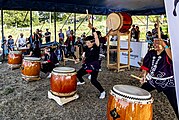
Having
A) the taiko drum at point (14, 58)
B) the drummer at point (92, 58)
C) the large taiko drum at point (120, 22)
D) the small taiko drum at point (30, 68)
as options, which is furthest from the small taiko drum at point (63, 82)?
the taiko drum at point (14, 58)

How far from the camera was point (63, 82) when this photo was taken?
2.94m

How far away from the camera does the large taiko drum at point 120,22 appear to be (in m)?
4.78

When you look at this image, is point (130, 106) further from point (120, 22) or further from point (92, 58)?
point (120, 22)

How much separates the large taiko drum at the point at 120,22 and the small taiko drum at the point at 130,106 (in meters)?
3.15

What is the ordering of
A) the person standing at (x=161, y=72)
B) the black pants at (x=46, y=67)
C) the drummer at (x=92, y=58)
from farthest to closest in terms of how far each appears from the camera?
the black pants at (x=46, y=67)
the drummer at (x=92, y=58)
the person standing at (x=161, y=72)

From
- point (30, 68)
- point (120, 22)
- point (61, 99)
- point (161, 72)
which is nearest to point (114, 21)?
point (120, 22)

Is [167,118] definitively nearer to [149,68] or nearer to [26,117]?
[149,68]

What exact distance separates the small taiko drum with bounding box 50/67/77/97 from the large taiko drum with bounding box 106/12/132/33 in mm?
2270

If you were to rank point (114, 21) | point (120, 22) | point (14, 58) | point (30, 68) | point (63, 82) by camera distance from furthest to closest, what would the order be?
1. point (14, 58)
2. point (114, 21)
3. point (120, 22)
4. point (30, 68)
5. point (63, 82)

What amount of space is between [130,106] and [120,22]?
3273mm

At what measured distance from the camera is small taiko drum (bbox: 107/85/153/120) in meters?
1.78

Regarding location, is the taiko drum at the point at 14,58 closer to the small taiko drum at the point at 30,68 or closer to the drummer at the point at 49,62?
the drummer at the point at 49,62

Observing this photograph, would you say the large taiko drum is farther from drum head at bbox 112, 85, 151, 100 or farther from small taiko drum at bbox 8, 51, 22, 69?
drum head at bbox 112, 85, 151, 100

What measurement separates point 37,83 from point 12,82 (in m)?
0.52
